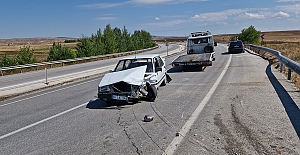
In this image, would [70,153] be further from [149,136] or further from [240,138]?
[240,138]

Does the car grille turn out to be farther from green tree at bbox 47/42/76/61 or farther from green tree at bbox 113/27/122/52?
green tree at bbox 113/27/122/52

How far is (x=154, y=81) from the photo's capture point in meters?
10.8

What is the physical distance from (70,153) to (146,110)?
3487mm

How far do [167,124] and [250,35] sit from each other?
6457 centimetres

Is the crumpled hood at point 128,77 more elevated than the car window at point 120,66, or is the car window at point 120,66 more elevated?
the car window at point 120,66

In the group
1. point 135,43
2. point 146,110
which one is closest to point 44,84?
point 146,110

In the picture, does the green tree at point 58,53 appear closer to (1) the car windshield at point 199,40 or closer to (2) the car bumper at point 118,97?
(1) the car windshield at point 199,40

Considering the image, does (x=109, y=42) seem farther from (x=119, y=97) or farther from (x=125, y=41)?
(x=119, y=97)

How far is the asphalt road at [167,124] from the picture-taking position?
5496mm

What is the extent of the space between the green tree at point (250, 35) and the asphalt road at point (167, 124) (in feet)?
191

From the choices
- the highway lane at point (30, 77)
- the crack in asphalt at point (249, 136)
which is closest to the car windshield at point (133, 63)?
the crack in asphalt at point (249, 136)

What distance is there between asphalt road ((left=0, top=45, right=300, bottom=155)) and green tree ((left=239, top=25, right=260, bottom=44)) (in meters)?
58.3

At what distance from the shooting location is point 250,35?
66.8 m

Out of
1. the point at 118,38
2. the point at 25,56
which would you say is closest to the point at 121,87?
the point at 25,56
